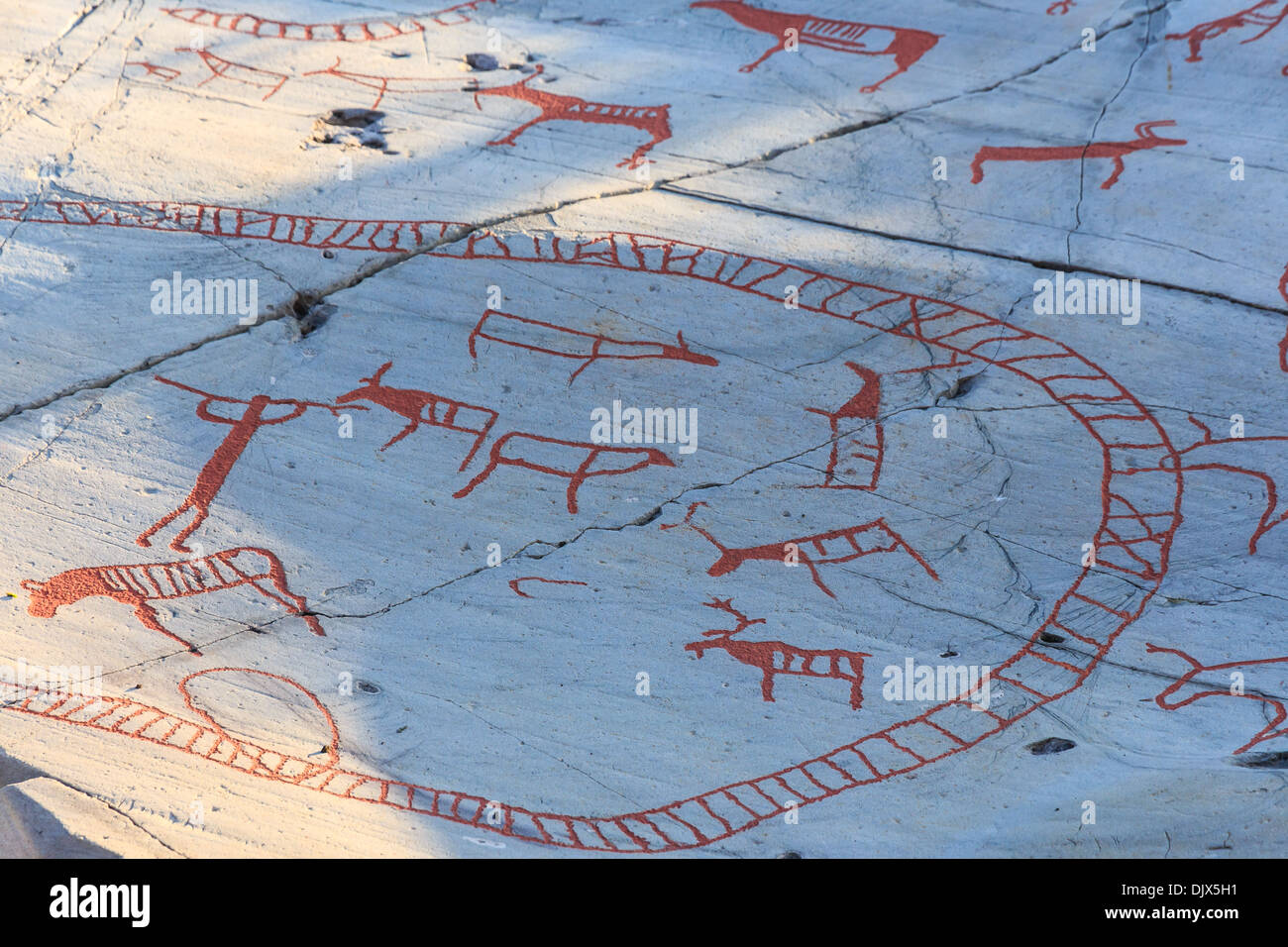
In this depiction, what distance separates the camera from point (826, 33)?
15.7 ft

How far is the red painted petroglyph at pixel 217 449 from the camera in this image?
3098 millimetres

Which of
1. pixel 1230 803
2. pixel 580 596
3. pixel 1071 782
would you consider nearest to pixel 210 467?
pixel 580 596

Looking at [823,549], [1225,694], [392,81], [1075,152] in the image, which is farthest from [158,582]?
[1075,152]

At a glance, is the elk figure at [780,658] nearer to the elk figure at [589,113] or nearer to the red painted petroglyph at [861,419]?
the red painted petroglyph at [861,419]

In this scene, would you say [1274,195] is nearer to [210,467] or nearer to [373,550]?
[373,550]

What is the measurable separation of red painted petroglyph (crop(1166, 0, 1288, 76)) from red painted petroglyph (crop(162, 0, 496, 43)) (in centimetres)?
324

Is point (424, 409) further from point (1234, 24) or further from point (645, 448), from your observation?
point (1234, 24)

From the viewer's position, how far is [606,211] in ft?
12.8

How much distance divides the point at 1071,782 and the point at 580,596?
53.5 inches

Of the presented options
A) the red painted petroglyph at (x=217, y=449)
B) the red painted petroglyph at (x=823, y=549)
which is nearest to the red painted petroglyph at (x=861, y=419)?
the red painted petroglyph at (x=823, y=549)

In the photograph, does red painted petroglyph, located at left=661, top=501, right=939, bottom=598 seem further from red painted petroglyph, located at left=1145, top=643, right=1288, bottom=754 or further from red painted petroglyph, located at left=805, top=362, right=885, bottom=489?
red painted petroglyph, located at left=1145, top=643, right=1288, bottom=754

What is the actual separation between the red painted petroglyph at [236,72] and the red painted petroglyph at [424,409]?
5.77 ft

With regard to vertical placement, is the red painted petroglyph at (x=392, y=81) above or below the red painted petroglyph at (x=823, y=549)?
above

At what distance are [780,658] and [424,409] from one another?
1364 mm
